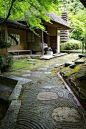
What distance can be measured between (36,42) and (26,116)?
11529mm

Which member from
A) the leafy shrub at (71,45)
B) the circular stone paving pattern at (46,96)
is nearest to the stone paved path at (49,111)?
the circular stone paving pattern at (46,96)

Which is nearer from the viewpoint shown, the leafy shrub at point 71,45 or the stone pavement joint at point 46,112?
the stone pavement joint at point 46,112

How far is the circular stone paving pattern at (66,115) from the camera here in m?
2.07

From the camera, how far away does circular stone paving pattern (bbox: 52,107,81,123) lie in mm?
2070

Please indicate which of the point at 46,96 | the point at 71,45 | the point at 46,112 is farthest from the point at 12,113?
the point at 71,45

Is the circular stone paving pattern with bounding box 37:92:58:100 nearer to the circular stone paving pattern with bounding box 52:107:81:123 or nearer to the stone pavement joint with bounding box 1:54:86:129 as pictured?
the stone pavement joint with bounding box 1:54:86:129

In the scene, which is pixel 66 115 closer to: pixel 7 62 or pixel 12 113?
pixel 12 113

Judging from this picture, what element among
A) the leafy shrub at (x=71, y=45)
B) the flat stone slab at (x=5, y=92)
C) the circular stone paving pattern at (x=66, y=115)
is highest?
the leafy shrub at (x=71, y=45)

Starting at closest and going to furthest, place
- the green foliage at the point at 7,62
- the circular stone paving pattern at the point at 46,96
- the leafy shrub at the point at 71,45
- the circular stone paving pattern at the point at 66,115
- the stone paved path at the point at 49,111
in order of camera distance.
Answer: the stone paved path at the point at 49,111
the circular stone paving pattern at the point at 66,115
the circular stone paving pattern at the point at 46,96
the green foliage at the point at 7,62
the leafy shrub at the point at 71,45

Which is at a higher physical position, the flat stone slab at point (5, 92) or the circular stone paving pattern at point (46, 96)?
the circular stone paving pattern at point (46, 96)

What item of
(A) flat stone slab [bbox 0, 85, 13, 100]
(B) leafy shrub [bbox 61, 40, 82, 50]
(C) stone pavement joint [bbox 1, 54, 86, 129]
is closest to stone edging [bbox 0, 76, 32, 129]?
(C) stone pavement joint [bbox 1, 54, 86, 129]

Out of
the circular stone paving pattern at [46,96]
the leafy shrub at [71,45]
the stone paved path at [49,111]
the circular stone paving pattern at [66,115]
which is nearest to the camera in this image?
the stone paved path at [49,111]

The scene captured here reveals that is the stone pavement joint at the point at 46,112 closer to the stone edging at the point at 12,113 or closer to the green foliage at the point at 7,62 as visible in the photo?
the stone edging at the point at 12,113

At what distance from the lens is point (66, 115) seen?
7.18ft
